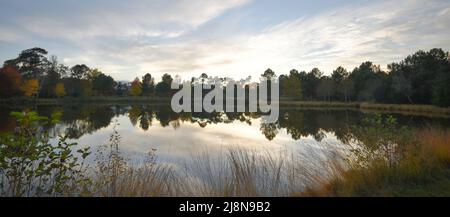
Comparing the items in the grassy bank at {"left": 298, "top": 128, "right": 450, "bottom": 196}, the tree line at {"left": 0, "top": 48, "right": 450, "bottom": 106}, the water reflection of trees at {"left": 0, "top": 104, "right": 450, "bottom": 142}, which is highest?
the tree line at {"left": 0, "top": 48, "right": 450, "bottom": 106}

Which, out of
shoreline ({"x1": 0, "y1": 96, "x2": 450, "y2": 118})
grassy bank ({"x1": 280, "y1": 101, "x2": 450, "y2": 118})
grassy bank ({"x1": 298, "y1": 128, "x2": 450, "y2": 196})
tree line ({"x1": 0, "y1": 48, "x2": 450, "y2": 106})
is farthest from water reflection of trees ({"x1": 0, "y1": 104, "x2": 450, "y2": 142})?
tree line ({"x1": 0, "y1": 48, "x2": 450, "y2": 106})

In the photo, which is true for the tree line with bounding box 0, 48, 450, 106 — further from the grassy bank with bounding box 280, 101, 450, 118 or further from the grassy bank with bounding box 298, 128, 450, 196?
the grassy bank with bounding box 298, 128, 450, 196

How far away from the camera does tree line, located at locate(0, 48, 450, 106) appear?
46781 mm

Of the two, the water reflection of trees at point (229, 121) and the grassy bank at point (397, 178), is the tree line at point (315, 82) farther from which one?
the grassy bank at point (397, 178)

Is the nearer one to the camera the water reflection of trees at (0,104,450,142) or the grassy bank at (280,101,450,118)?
the water reflection of trees at (0,104,450,142)

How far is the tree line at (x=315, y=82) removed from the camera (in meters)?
46.8

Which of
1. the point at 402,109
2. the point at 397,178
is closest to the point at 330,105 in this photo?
the point at 402,109

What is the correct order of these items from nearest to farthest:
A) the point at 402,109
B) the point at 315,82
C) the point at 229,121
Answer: the point at 229,121, the point at 402,109, the point at 315,82

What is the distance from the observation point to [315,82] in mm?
76625

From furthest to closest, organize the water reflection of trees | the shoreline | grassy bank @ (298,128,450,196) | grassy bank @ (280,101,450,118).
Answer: the shoreline → grassy bank @ (280,101,450,118) → the water reflection of trees → grassy bank @ (298,128,450,196)

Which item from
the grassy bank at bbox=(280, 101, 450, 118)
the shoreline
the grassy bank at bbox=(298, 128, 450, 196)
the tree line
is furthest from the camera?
the tree line

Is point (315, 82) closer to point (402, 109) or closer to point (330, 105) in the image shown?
point (330, 105)

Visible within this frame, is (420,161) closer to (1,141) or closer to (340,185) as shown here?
(340,185)
